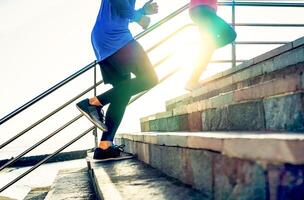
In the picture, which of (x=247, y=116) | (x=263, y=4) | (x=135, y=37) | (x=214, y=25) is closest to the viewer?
(x=247, y=116)

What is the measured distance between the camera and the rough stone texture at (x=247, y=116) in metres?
1.59

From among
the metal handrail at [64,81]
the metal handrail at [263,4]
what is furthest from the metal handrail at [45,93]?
the metal handrail at [263,4]

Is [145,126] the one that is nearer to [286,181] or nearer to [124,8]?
[124,8]

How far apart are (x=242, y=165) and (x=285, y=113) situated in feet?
1.53

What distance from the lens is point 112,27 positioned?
263 cm


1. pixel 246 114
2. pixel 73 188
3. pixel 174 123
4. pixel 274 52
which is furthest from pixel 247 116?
pixel 73 188

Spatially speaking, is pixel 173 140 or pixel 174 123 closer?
pixel 173 140

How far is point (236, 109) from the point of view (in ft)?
5.90

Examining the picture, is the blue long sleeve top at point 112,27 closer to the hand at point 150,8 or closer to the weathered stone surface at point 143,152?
the hand at point 150,8

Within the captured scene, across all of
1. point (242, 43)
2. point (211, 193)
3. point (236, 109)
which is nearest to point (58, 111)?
point (236, 109)

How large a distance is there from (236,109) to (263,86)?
22 cm

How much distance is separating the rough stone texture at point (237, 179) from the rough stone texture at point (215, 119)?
691mm

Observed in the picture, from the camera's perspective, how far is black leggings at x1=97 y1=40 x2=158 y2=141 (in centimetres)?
261

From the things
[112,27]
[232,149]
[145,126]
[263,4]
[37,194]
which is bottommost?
[37,194]
